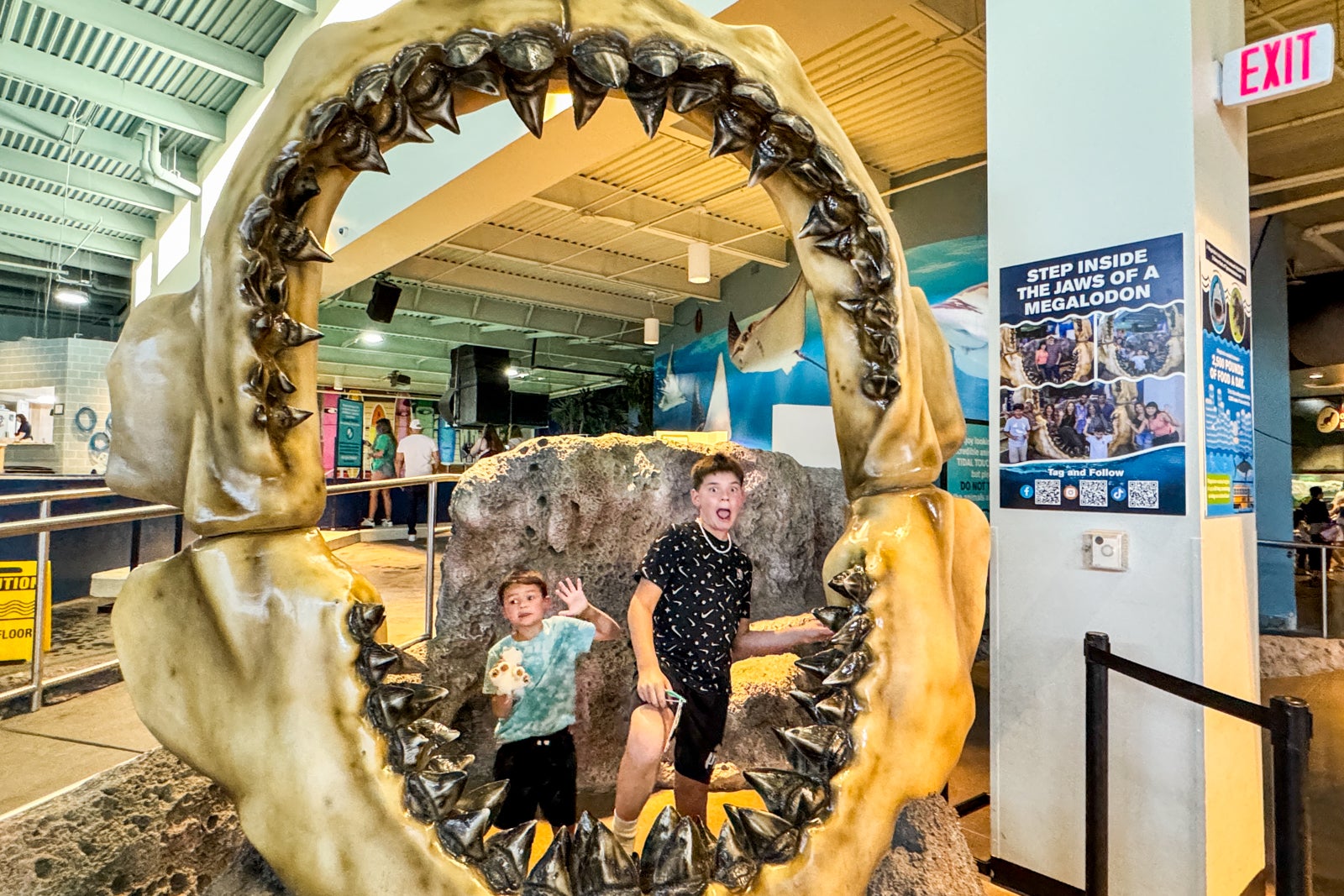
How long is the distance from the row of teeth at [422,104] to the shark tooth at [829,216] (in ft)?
0.29

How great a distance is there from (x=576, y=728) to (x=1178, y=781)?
177 cm

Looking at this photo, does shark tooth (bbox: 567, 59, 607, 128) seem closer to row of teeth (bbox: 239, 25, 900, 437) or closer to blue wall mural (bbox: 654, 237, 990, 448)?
row of teeth (bbox: 239, 25, 900, 437)

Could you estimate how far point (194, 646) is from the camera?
523 mm

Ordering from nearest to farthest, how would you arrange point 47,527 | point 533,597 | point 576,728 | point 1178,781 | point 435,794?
1. point 435,794
2. point 533,597
3. point 47,527
4. point 1178,781
5. point 576,728

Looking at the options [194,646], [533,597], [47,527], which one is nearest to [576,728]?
[533,597]

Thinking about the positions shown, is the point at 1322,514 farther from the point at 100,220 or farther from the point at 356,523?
the point at 100,220

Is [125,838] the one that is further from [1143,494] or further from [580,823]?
[1143,494]

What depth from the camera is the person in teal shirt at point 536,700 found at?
1.48 m

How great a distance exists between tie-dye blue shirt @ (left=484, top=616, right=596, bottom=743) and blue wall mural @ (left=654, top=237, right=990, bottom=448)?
8.09 feet

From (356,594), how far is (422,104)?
13.8 inches

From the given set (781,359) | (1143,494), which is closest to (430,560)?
(1143,494)

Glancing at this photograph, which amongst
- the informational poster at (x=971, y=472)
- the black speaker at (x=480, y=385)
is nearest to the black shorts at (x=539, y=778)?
the informational poster at (x=971, y=472)

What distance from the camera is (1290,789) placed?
50.9 inches

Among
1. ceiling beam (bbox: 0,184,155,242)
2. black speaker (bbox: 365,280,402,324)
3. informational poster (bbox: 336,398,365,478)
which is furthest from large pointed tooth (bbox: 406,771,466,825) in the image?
informational poster (bbox: 336,398,365,478)
